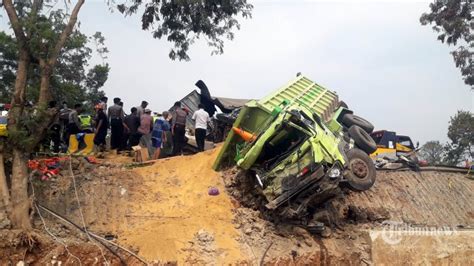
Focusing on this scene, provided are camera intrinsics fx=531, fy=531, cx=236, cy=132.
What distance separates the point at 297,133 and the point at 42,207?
17.3ft

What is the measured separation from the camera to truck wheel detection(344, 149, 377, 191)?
38.3 feet

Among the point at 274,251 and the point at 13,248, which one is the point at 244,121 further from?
the point at 13,248

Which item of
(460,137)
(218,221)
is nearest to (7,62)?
(218,221)

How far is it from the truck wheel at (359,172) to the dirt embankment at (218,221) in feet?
1.70

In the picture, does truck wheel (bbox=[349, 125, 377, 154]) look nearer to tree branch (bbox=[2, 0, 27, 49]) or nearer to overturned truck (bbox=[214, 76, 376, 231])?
overturned truck (bbox=[214, 76, 376, 231])

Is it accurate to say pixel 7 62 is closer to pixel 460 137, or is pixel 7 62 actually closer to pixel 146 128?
pixel 146 128

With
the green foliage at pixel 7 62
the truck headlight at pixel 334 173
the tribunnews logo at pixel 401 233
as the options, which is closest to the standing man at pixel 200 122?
the truck headlight at pixel 334 173

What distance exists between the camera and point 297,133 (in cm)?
1103

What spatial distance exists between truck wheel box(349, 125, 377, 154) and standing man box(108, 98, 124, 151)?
6.04 m

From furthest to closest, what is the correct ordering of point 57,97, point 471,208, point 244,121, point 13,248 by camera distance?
1. point 57,97
2. point 471,208
3. point 244,121
4. point 13,248

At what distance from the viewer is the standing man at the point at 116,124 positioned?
1398cm

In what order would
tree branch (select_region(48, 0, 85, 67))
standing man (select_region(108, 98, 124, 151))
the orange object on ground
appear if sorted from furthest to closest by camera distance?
standing man (select_region(108, 98, 124, 151)) < the orange object on ground < tree branch (select_region(48, 0, 85, 67))

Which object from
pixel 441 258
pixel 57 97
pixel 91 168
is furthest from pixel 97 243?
pixel 57 97

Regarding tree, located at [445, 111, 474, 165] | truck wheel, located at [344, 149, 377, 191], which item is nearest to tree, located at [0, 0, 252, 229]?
truck wheel, located at [344, 149, 377, 191]
